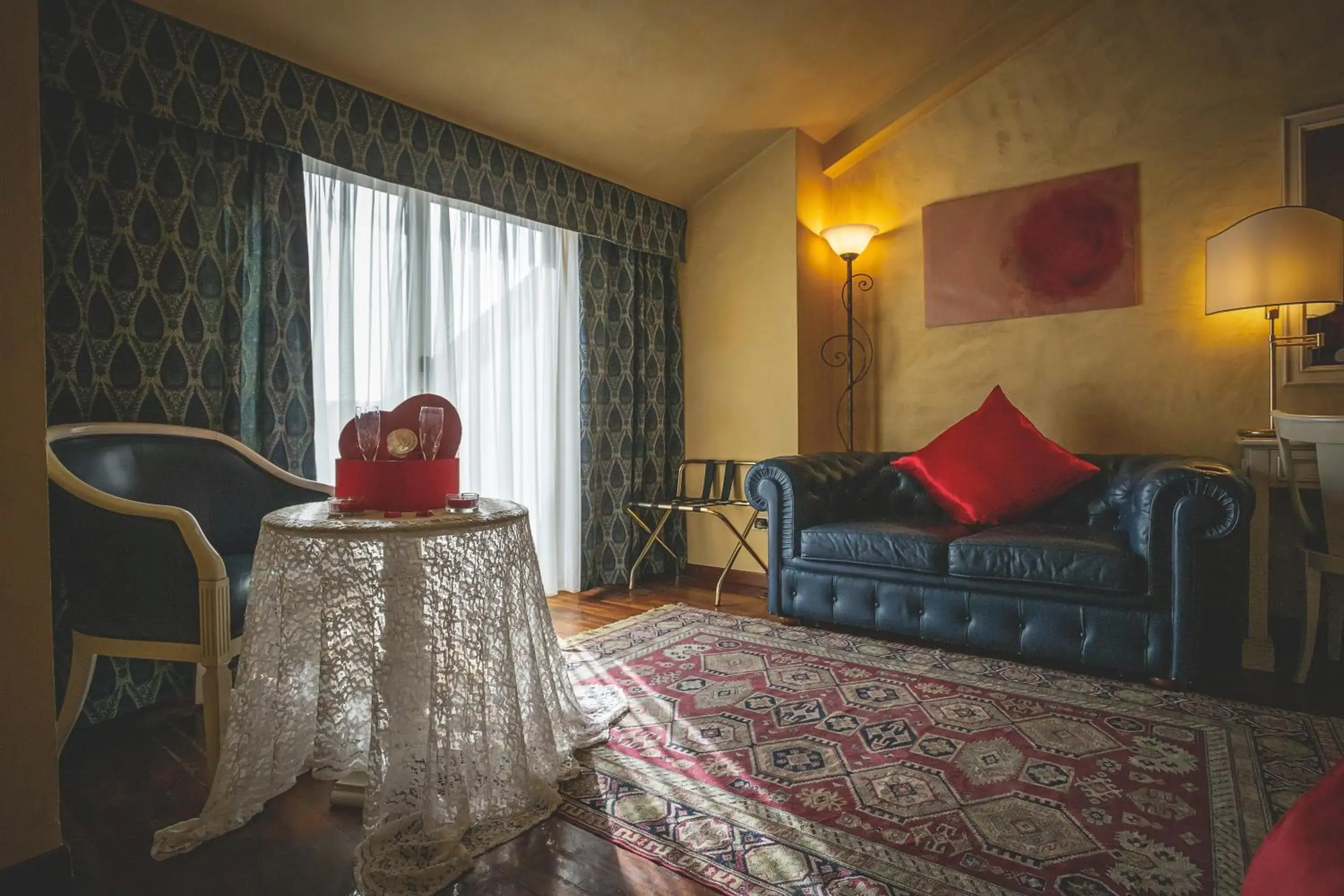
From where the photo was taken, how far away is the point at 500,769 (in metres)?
1.73

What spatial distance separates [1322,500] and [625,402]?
3.23 m

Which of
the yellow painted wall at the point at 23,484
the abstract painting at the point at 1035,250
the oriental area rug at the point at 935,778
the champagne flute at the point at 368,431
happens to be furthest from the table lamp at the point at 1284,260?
the yellow painted wall at the point at 23,484

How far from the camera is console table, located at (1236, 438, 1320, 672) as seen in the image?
2709 mm

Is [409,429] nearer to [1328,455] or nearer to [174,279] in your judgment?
[174,279]

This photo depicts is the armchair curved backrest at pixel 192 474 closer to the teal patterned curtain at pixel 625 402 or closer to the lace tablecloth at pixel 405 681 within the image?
the lace tablecloth at pixel 405 681

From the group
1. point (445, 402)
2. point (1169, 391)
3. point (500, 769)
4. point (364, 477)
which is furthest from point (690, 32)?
point (500, 769)

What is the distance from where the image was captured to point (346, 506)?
183 centimetres

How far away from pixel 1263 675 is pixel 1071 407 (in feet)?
4.94

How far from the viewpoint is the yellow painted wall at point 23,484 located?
4.75 ft

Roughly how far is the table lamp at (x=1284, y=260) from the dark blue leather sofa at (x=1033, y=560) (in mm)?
734

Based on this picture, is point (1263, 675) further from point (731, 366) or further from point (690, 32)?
point (690, 32)

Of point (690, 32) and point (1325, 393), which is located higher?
point (690, 32)

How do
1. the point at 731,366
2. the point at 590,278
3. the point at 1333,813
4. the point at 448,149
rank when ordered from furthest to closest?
1. the point at 731,366
2. the point at 590,278
3. the point at 448,149
4. the point at 1333,813

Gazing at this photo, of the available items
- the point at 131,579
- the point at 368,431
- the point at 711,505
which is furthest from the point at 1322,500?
the point at 131,579
